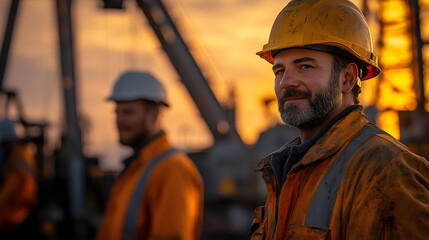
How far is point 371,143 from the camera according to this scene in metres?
2.29

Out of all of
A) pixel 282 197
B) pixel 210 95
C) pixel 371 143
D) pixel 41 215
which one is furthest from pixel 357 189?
pixel 210 95

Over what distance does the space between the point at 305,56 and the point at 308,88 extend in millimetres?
119

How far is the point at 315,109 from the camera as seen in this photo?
2488 millimetres

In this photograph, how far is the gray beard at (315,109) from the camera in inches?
98.0

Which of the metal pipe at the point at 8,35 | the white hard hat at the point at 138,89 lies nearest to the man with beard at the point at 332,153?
the white hard hat at the point at 138,89

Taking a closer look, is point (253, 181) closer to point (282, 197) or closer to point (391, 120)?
point (391, 120)

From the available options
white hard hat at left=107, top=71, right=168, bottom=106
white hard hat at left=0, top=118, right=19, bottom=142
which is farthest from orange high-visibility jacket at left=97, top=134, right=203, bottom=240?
white hard hat at left=0, top=118, right=19, bottom=142

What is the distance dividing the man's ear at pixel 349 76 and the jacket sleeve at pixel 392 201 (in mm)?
436

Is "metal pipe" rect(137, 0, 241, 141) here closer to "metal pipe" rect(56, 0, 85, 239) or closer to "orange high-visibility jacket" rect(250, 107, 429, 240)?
"metal pipe" rect(56, 0, 85, 239)

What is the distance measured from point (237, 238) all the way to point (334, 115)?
1236 cm

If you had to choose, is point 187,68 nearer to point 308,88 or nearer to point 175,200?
point 175,200

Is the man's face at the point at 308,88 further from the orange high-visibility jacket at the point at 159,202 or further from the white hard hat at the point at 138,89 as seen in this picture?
the white hard hat at the point at 138,89

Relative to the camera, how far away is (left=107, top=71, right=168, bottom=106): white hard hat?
4.57m

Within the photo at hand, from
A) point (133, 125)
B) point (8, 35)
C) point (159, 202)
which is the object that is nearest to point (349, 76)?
point (159, 202)
